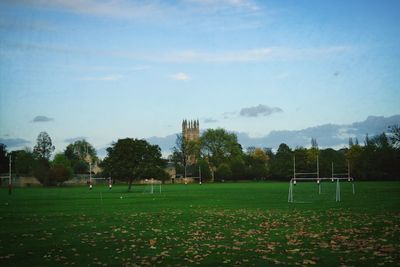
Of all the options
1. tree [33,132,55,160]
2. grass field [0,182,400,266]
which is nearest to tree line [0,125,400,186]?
tree [33,132,55,160]

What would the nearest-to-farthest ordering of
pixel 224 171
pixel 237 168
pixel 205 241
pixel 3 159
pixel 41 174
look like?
1. pixel 205 241
2. pixel 41 174
3. pixel 3 159
4. pixel 224 171
5. pixel 237 168

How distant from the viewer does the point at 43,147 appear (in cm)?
14375

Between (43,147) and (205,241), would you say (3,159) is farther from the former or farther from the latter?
(205,241)

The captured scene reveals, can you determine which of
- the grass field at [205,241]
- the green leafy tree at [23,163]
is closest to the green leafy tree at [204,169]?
the green leafy tree at [23,163]

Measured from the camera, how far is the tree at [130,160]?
62844mm

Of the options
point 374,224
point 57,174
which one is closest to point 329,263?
point 374,224

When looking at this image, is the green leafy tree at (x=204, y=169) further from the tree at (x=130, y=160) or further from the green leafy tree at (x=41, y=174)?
the tree at (x=130, y=160)

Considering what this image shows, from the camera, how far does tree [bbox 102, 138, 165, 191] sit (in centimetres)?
6284

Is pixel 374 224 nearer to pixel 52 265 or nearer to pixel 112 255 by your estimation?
pixel 112 255

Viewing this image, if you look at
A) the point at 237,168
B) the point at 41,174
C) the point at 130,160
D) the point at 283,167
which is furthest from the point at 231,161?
the point at 130,160

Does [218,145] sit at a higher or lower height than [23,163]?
higher

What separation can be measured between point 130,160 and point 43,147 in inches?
3549

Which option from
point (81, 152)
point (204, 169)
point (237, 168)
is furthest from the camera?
point (81, 152)

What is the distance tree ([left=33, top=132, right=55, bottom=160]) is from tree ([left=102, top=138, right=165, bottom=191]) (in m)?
86.8
